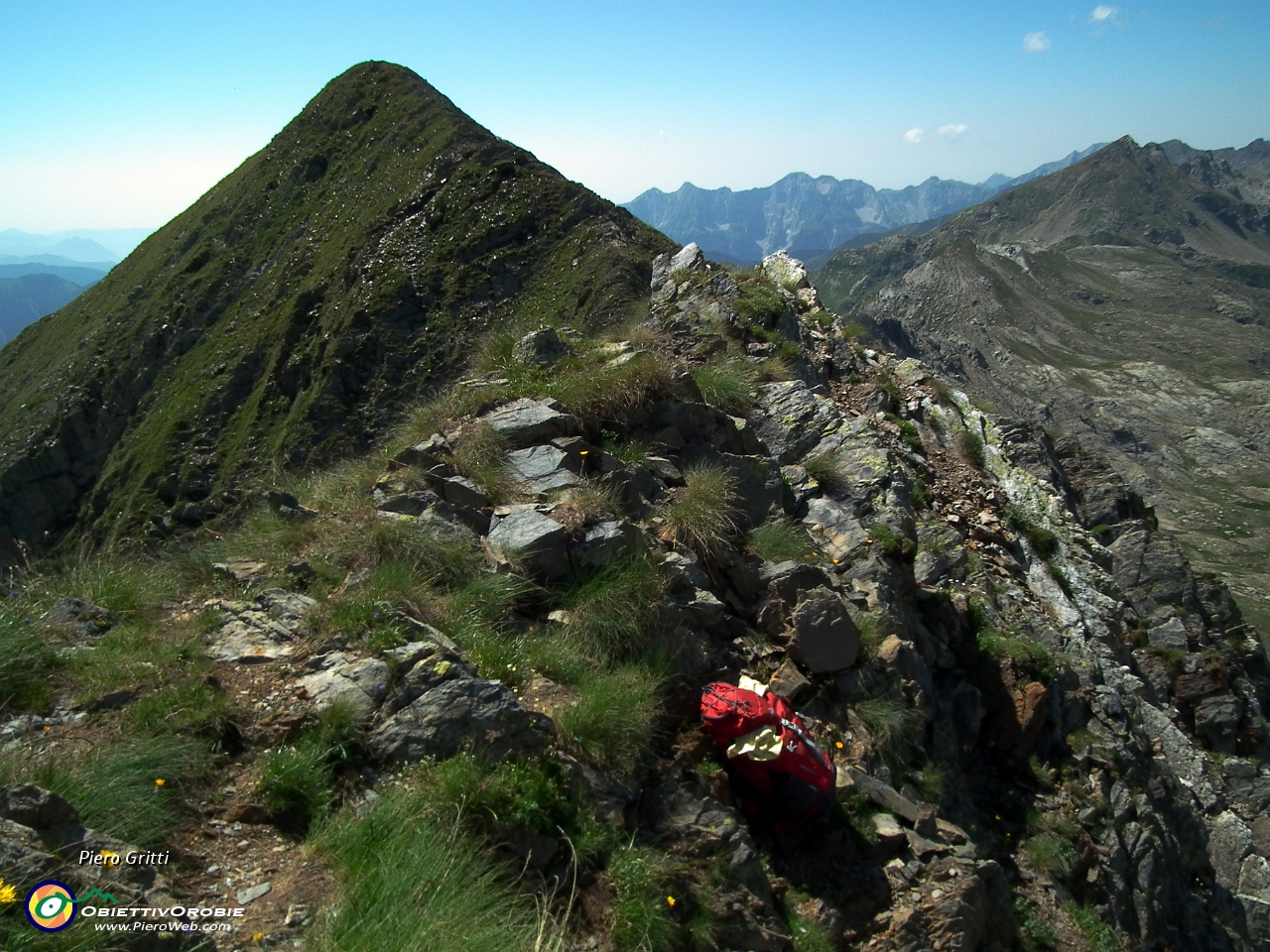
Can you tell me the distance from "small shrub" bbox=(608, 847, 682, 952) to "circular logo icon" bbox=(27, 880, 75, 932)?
7.72 ft

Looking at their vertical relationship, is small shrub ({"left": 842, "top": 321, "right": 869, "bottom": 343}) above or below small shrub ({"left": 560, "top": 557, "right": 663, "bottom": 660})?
above

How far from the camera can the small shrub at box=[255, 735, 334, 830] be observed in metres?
3.92

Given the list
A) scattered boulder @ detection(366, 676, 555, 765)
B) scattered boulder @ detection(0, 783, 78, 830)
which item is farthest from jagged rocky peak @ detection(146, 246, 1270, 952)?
scattered boulder @ detection(0, 783, 78, 830)

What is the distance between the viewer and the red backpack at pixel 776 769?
16.7ft

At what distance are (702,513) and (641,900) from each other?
4049 millimetres

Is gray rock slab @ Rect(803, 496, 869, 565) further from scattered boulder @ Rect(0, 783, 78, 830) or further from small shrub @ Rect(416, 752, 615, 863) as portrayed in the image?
scattered boulder @ Rect(0, 783, 78, 830)

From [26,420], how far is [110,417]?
835cm

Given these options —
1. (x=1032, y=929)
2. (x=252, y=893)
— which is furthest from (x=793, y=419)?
(x=252, y=893)

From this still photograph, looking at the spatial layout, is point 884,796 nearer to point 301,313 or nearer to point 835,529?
point 835,529

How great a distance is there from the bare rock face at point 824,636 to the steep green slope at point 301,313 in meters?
38.9

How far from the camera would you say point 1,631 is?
448 centimetres

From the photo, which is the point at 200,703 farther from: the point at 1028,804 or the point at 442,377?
the point at 442,377

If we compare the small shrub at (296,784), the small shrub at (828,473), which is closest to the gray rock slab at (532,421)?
the small shrub at (828,473)

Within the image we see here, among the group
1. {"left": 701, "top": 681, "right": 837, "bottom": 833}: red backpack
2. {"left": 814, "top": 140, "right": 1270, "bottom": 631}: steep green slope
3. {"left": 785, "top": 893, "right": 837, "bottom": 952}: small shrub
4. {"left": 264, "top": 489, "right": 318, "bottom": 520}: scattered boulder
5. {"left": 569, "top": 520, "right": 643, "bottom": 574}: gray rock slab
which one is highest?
{"left": 264, "top": 489, "right": 318, "bottom": 520}: scattered boulder
